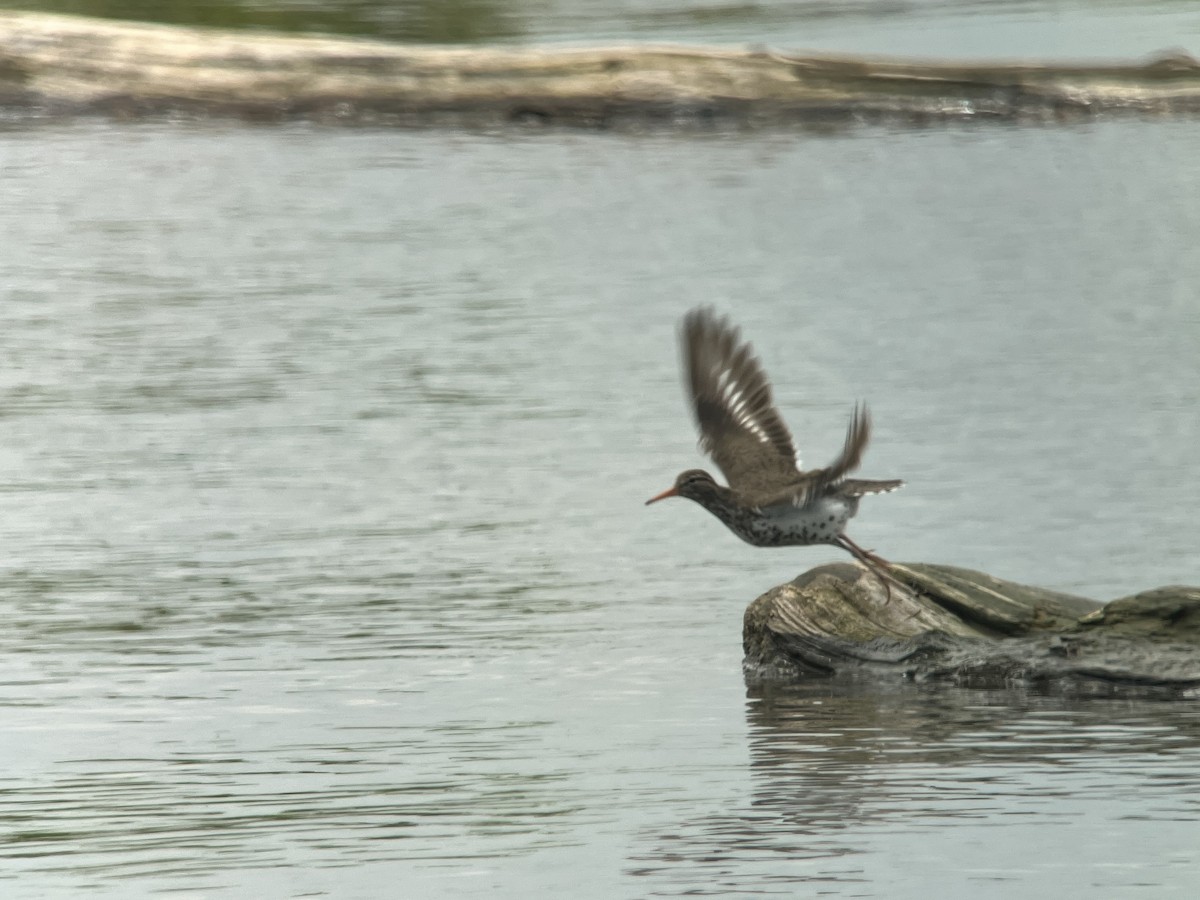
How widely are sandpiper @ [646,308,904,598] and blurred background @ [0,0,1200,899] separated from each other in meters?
0.54

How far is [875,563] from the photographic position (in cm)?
927

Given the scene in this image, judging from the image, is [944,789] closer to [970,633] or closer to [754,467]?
[970,633]

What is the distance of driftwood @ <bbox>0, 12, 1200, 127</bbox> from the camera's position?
845 inches

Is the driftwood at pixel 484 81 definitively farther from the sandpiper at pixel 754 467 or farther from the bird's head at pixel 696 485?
the bird's head at pixel 696 485

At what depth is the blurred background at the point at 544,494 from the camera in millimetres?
7160

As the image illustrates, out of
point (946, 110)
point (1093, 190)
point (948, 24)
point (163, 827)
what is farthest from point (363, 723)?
point (948, 24)

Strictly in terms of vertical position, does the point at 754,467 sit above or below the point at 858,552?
above

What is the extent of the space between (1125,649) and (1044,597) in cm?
58

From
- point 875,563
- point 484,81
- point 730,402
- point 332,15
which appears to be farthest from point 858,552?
point 332,15

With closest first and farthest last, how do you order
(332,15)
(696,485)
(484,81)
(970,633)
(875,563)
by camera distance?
(970,633) → (875,563) → (696,485) → (484,81) → (332,15)

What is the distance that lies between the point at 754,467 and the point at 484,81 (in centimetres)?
1252

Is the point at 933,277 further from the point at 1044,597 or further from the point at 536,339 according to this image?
the point at 1044,597

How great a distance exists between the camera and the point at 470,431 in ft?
44.8

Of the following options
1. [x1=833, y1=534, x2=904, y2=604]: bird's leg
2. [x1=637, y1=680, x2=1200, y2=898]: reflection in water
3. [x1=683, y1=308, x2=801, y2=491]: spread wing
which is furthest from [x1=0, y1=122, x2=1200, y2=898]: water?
[x1=683, y1=308, x2=801, y2=491]: spread wing
